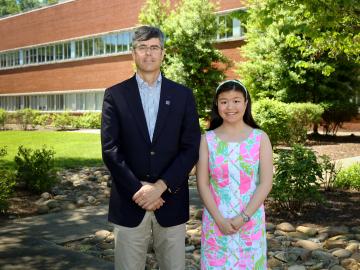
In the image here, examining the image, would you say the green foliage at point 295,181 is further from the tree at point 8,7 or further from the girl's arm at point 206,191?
the tree at point 8,7

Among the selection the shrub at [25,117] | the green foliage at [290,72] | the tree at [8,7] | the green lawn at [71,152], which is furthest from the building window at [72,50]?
the tree at [8,7]

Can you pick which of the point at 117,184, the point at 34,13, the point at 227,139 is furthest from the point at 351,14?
the point at 34,13

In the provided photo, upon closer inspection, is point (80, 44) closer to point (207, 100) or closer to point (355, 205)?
point (207, 100)

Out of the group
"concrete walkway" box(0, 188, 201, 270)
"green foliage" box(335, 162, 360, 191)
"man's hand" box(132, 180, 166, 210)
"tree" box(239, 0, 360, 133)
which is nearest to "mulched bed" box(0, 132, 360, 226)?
"green foliage" box(335, 162, 360, 191)

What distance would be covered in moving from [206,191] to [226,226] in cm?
26

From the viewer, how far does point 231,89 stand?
123 inches

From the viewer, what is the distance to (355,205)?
7242 millimetres

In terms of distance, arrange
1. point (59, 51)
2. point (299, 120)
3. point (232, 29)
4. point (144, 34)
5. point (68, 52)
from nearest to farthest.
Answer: point (144, 34) < point (299, 120) < point (232, 29) < point (68, 52) < point (59, 51)

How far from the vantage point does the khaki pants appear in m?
3.12

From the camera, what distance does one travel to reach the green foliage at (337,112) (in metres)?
18.7

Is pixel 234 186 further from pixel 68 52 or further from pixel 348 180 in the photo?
pixel 68 52

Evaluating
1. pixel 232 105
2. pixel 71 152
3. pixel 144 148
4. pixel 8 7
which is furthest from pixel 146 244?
pixel 8 7

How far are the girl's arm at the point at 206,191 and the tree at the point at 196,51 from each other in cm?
1840

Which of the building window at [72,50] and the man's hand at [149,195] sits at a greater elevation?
the building window at [72,50]
